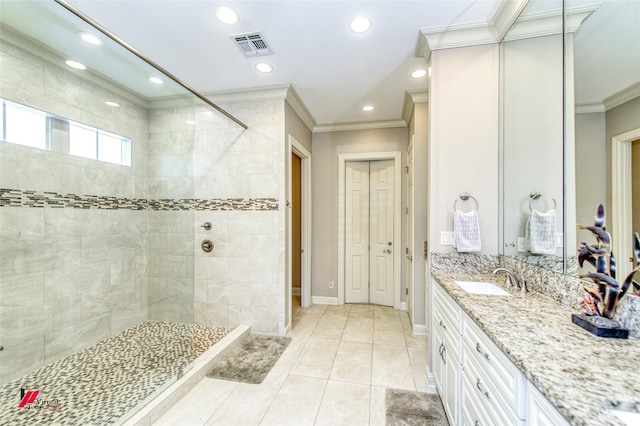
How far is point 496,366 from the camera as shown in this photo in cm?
98

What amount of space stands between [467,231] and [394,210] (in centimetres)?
176

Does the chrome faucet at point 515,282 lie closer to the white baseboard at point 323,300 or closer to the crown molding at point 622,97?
the crown molding at point 622,97

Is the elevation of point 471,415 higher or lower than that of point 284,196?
lower

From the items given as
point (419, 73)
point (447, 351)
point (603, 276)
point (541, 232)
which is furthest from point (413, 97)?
point (447, 351)

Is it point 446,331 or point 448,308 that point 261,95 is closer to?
point 448,308

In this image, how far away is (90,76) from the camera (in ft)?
8.02

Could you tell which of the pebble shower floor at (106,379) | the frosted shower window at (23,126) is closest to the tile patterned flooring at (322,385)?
the pebble shower floor at (106,379)

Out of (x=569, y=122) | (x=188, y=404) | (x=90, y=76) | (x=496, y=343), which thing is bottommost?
(x=188, y=404)

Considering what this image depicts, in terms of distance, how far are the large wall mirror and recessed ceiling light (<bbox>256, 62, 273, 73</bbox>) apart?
1.95 m

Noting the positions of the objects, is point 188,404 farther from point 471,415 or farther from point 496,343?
point 496,343

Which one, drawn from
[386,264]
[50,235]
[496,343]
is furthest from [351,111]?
[50,235]

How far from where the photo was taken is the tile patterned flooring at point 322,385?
168 cm

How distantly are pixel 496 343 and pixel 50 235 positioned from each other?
3359 mm

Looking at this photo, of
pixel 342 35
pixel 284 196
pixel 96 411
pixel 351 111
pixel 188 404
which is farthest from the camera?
pixel 351 111
